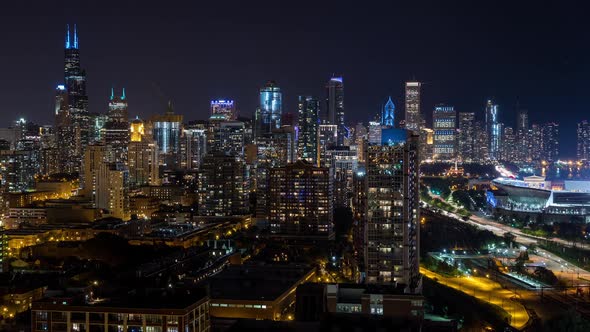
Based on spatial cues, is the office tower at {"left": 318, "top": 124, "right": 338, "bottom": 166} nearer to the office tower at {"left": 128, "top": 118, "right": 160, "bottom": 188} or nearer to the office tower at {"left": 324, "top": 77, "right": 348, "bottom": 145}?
the office tower at {"left": 324, "top": 77, "right": 348, "bottom": 145}

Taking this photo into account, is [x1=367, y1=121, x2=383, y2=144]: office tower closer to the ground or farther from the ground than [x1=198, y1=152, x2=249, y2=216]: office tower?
farther from the ground

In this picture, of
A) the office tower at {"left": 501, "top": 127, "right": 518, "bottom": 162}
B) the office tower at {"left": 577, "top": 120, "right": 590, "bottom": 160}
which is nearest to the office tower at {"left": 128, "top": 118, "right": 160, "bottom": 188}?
the office tower at {"left": 577, "top": 120, "right": 590, "bottom": 160}

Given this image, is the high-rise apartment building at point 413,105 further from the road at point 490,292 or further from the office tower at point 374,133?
the road at point 490,292

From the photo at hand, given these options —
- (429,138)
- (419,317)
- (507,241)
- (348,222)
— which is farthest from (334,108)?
(419,317)

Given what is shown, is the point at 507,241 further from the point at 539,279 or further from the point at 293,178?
the point at 293,178

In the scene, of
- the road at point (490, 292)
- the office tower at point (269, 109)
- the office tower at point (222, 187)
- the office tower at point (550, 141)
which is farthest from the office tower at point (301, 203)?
the office tower at point (550, 141)
